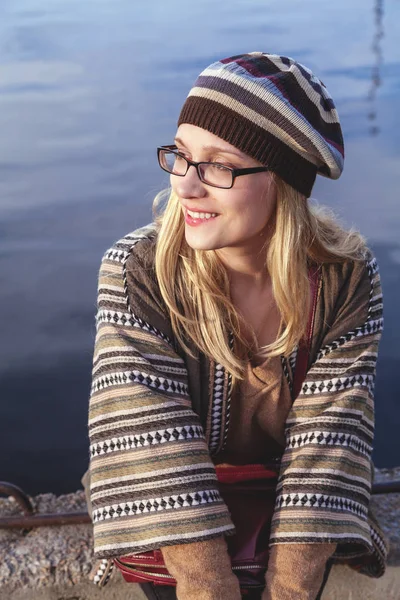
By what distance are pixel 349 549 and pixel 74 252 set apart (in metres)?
3.03

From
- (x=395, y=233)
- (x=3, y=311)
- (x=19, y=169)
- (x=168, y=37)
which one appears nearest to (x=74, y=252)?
(x=3, y=311)

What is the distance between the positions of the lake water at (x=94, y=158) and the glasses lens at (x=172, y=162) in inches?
21.7

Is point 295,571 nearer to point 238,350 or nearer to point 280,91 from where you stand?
point 238,350

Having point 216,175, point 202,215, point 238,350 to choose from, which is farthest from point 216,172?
point 238,350

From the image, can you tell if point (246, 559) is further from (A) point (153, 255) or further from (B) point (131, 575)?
(A) point (153, 255)

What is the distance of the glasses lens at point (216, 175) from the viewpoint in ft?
7.08

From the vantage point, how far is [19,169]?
614 cm

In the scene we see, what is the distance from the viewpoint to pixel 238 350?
2.35m

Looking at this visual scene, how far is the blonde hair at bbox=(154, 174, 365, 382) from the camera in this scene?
2279mm

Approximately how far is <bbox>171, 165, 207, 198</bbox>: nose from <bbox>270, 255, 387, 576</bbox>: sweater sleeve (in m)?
0.50

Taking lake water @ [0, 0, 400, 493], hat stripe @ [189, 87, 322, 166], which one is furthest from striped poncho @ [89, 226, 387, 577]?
lake water @ [0, 0, 400, 493]

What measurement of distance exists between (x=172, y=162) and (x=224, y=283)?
0.35 metres

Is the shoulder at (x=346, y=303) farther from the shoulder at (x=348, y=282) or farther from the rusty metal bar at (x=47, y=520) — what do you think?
the rusty metal bar at (x=47, y=520)

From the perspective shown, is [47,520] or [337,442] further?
[47,520]
